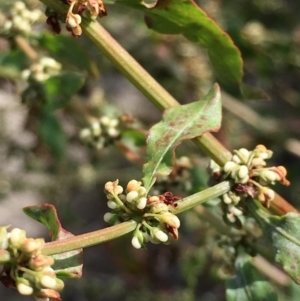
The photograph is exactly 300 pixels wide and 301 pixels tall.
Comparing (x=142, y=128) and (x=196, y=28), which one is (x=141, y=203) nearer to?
(x=196, y=28)

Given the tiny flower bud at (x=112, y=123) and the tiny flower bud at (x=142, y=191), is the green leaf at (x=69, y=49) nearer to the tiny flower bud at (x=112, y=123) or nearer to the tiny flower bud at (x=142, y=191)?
the tiny flower bud at (x=112, y=123)

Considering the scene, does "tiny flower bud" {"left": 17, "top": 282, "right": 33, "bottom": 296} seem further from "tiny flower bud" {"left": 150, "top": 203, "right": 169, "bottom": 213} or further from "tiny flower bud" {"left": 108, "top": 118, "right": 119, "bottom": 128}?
"tiny flower bud" {"left": 108, "top": 118, "right": 119, "bottom": 128}

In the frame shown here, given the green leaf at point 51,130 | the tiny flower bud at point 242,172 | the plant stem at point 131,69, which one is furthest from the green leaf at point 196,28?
the green leaf at point 51,130

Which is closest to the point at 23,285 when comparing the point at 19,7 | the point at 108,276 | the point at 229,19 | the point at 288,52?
the point at 19,7

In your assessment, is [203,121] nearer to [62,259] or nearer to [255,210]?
[255,210]

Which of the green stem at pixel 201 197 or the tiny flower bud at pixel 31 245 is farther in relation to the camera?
the green stem at pixel 201 197

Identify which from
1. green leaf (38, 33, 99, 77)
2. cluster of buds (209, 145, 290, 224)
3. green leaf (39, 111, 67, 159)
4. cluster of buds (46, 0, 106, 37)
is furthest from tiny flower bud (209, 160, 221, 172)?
green leaf (39, 111, 67, 159)

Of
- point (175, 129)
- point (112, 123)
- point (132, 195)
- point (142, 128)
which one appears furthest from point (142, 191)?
point (142, 128)
